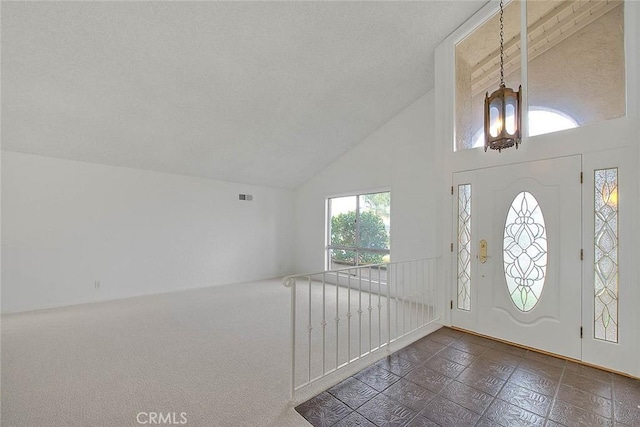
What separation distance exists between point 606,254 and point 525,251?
0.59 metres

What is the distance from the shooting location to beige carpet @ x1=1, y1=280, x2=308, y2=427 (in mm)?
1867

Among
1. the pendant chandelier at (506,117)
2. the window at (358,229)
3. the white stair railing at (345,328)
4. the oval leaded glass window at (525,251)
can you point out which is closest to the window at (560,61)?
the oval leaded glass window at (525,251)

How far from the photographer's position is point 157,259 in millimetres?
5270

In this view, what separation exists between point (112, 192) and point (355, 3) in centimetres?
497

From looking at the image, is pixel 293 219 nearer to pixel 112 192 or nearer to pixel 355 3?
pixel 112 192

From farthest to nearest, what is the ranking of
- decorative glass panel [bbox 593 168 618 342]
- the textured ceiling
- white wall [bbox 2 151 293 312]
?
white wall [bbox 2 151 293 312]
the textured ceiling
decorative glass panel [bbox 593 168 618 342]

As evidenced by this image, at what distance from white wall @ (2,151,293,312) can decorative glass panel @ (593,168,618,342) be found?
5.96m

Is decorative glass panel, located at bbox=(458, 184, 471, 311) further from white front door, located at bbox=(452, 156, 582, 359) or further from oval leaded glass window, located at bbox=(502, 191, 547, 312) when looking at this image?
oval leaded glass window, located at bbox=(502, 191, 547, 312)

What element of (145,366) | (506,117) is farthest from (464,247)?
(145,366)

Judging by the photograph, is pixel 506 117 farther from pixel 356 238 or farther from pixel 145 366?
pixel 356 238

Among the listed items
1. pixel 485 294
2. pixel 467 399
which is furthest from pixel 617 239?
pixel 467 399

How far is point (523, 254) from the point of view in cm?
287

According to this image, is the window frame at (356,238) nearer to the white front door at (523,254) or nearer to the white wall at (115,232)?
the white wall at (115,232)

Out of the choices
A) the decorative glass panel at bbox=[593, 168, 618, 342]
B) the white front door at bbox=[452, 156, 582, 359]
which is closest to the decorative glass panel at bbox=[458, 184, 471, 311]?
the white front door at bbox=[452, 156, 582, 359]
